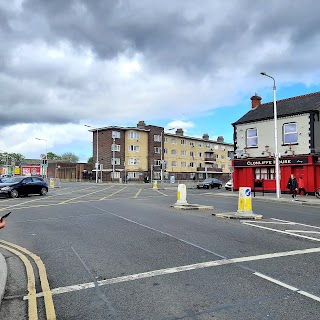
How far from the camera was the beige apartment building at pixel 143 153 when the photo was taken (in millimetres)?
68500

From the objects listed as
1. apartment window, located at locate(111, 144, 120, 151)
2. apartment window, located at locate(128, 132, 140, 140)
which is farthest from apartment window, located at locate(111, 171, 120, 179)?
apartment window, located at locate(128, 132, 140, 140)

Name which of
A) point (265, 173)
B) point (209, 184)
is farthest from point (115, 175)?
point (265, 173)

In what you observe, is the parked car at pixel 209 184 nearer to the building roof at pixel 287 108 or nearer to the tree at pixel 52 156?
the building roof at pixel 287 108

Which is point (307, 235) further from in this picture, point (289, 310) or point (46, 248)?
point (46, 248)

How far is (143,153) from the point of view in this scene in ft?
234

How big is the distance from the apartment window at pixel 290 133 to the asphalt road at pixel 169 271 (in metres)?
18.7

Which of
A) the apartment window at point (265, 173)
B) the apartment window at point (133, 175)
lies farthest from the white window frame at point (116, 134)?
the apartment window at point (265, 173)

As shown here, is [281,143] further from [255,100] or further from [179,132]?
[179,132]

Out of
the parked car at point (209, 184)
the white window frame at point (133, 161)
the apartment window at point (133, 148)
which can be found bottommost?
the parked car at point (209, 184)

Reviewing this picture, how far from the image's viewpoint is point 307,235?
8.97 metres

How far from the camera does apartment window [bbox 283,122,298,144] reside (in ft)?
90.4

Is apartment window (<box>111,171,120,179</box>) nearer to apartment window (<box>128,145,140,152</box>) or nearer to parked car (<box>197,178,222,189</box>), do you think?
apartment window (<box>128,145,140,152</box>)

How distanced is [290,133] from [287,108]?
2.50 m

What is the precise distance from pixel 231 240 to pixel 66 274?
422 cm
